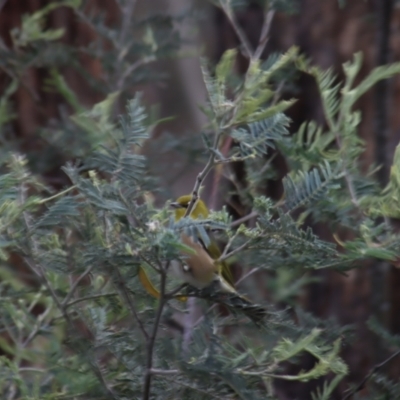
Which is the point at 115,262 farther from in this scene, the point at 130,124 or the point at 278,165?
the point at 278,165

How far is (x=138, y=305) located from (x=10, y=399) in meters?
0.49

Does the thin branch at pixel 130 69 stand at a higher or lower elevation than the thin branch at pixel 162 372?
higher

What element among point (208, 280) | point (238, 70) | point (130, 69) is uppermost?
point (130, 69)

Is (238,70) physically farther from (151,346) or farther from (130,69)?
(151,346)

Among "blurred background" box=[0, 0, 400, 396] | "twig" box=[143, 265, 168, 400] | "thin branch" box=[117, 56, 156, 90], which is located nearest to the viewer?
"twig" box=[143, 265, 168, 400]

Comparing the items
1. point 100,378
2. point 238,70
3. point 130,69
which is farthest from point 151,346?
point 238,70

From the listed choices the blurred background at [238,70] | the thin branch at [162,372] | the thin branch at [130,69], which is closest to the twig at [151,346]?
the thin branch at [162,372]

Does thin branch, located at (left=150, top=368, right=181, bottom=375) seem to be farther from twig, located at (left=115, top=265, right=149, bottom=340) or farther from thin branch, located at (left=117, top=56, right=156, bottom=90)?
thin branch, located at (left=117, top=56, right=156, bottom=90)

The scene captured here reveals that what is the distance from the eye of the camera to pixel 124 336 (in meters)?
1.54

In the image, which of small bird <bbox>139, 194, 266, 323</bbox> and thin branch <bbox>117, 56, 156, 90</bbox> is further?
thin branch <bbox>117, 56, 156, 90</bbox>

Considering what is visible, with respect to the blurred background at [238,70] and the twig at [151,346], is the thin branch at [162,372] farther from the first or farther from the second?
the blurred background at [238,70]

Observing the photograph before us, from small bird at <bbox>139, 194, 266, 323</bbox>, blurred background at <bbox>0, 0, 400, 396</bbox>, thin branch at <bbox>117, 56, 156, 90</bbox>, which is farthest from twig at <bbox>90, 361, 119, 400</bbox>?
thin branch at <bbox>117, 56, 156, 90</bbox>

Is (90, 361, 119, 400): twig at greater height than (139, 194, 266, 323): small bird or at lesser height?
lesser

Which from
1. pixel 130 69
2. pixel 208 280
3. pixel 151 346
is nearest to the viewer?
pixel 151 346
